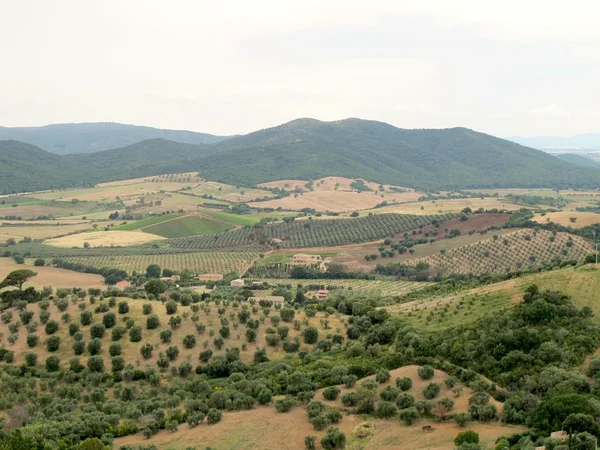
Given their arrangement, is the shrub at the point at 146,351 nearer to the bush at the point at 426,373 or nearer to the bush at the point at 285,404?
the bush at the point at 285,404

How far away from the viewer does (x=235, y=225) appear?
6348 inches

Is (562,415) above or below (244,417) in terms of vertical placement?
above

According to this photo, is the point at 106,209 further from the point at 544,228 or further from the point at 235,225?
the point at 544,228

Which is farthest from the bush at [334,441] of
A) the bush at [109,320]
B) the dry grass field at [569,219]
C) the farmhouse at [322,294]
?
the dry grass field at [569,219]

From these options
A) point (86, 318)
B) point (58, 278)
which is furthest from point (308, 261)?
point (86, 318)

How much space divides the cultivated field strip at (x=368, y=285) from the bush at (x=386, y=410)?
147 ft

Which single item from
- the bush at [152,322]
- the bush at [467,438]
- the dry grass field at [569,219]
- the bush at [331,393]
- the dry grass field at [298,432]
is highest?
the dry grass field at [569,219]

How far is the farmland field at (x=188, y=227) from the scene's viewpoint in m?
153

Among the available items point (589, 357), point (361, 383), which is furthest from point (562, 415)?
point (361, 383)

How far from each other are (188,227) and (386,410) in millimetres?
123655

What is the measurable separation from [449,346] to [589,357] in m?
9.12

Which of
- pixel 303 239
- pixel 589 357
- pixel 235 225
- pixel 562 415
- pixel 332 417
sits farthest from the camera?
pixel 235 225

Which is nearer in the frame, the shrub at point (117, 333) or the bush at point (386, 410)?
the bush at point (386, 410)

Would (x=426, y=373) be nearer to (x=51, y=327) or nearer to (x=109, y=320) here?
(x=109, y=320)
